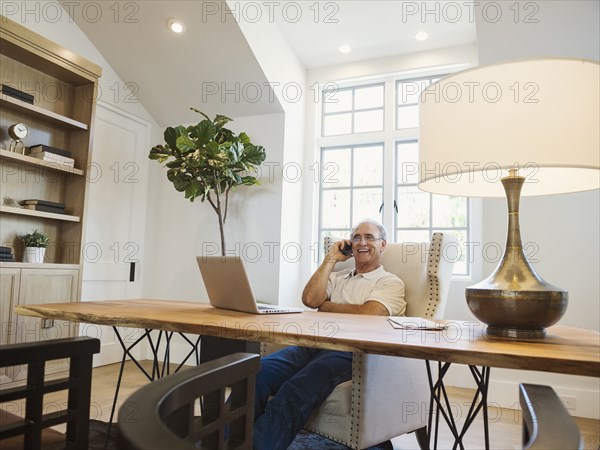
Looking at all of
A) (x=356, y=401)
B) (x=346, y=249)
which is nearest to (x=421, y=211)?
(x=346, y=249)

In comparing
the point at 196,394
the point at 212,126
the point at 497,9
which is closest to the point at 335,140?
the point at 212,126

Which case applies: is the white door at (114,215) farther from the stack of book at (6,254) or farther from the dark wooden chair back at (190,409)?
the dark wooden chair back at (190,409)

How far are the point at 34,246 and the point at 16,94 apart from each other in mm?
1035

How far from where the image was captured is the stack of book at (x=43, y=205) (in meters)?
3.18

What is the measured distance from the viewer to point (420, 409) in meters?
1.91

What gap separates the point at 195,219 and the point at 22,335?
176 cm

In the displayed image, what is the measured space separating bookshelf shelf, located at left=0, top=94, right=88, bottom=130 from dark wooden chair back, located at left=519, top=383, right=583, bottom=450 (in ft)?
11.0

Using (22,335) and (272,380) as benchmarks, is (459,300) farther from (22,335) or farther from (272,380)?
(22,335)

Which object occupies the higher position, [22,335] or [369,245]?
[369,245]

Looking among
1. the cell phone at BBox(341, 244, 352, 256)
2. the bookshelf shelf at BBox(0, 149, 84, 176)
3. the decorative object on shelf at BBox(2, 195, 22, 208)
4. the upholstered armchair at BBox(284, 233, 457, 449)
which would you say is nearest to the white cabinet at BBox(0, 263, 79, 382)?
the decorative object on shelf at BBox(2, 195, 22, 208)

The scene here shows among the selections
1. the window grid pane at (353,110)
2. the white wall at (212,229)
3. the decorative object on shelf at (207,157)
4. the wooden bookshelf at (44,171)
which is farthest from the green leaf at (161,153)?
the window grid pane at (353,110)

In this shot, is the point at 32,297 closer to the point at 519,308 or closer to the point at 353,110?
the point at 519,308

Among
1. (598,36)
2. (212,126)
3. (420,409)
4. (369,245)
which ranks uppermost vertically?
(598,36)

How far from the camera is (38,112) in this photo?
3.15 meters
